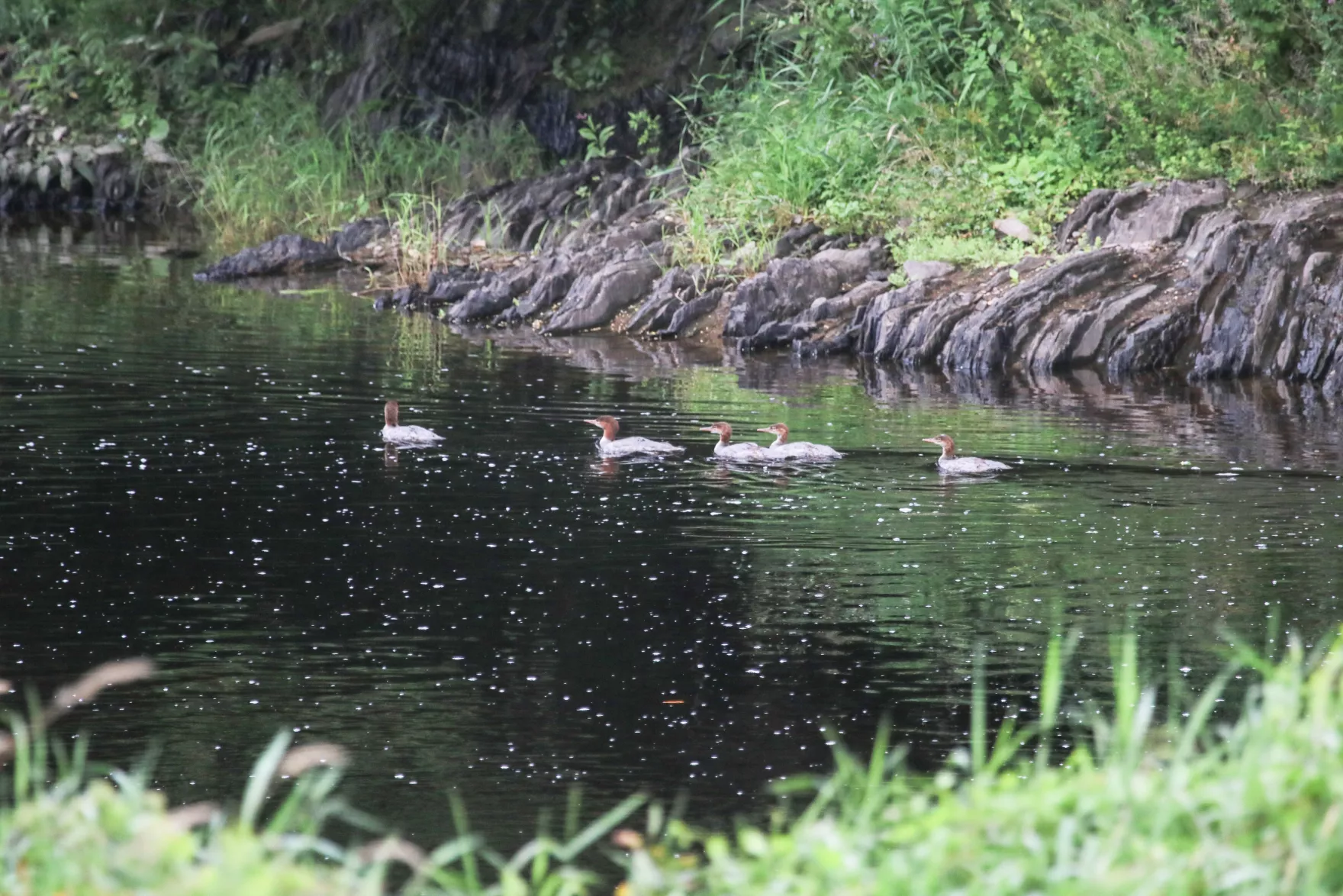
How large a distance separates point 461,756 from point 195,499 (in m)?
5.86

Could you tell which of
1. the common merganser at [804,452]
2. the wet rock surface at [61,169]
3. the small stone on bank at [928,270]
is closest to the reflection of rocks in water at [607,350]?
the small stone on bank at [928,270]

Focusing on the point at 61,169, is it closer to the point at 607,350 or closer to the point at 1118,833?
the point at 607,350

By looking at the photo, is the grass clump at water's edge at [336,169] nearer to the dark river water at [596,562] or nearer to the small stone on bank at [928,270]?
the small stone on bank at [928,270]

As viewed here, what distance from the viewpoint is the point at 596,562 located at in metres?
11.7

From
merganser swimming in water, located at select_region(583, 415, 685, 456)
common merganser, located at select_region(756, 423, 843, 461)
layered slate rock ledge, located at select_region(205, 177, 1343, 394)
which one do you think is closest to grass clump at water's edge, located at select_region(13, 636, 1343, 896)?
common merganser, located at select_region(756, 423, 843, 461)

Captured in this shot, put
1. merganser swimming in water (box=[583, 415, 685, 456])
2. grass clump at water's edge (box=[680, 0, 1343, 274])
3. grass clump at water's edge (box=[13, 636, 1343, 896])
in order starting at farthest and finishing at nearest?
1. grass clump at water's edge (box=[680, 0, 1343, 274])
2. merganser swimming in water (box=[583, 415, 685, 456])
3. grass clump at water's edge (box=[13, 636, 1343, 896])

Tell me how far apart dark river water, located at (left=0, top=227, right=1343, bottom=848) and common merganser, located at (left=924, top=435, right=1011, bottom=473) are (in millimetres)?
200

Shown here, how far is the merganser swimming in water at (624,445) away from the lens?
15078mm

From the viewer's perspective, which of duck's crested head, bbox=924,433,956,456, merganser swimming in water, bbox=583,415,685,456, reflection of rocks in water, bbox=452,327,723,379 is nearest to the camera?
duck's crested head, bbox=924,433,956,456

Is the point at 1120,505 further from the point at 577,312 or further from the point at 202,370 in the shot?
the point at 577,312

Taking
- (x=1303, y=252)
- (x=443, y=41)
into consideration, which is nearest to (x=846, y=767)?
(x=1303, y=252)

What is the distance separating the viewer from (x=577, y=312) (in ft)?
80.0

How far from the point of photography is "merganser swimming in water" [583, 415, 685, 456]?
15078 millimetres

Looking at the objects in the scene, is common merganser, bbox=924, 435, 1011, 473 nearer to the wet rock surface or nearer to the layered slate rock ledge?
the layered slate rock ledge
